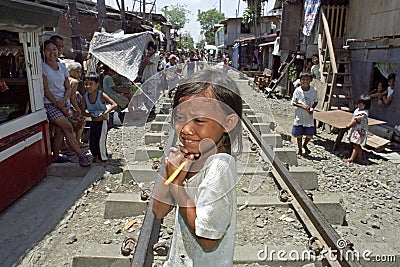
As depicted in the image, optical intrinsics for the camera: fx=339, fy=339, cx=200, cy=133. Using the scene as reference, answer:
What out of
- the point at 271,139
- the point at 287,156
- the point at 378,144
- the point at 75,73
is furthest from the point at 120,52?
the point at 378,144

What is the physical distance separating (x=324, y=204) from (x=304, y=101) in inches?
121

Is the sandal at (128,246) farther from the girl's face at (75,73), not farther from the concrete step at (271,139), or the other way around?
the girl's face at (75,73)

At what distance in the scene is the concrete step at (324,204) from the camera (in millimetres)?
3828

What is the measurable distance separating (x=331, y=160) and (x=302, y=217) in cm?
329

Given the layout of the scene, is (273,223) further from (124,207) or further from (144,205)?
(124,207)

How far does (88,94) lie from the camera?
5219 millimetres

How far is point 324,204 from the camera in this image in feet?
12.6

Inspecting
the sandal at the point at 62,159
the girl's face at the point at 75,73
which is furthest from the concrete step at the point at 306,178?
the girl's face at the point at 75,73

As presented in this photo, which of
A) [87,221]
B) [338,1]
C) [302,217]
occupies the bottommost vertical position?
[87,221]

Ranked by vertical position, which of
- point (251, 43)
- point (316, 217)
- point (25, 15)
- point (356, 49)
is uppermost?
point (251, 43)

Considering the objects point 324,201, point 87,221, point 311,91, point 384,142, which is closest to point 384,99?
point 384,142

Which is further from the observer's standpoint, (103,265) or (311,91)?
(311,91)

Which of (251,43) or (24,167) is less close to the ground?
(251,43)

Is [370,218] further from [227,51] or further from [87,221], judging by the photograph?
[227,51]
